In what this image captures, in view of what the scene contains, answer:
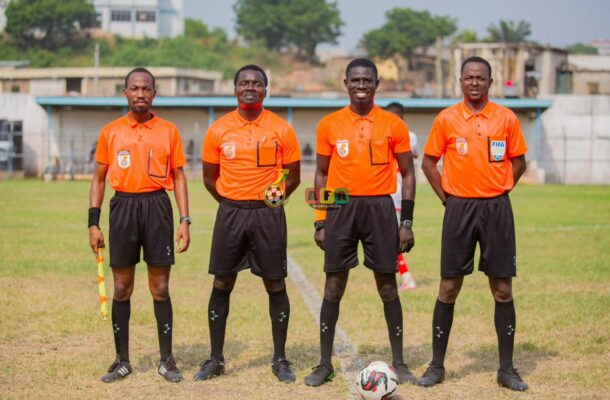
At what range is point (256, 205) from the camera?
8047mm

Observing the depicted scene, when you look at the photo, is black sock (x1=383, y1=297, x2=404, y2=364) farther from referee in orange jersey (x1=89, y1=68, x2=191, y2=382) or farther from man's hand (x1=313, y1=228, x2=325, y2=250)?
referee in orange jersey (x1=89, y1=68, x2=191, y2=382)

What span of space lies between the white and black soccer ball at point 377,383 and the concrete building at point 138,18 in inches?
4299

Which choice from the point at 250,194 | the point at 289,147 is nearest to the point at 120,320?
the point at 250,194

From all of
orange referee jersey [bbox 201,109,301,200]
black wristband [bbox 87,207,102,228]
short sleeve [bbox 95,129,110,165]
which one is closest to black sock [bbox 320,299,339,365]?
orange referee jersey [bbox 201,109,301,200]

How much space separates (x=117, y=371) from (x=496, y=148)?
11.8 feet

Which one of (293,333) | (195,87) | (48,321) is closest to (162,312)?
(293,333)

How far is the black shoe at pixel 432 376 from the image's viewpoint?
7.85 metres

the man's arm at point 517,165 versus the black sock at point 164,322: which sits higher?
the man's arm at point 517,165

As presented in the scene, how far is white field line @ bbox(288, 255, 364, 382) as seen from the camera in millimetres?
8539

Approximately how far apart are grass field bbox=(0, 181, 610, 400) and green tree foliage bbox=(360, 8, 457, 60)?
298ft

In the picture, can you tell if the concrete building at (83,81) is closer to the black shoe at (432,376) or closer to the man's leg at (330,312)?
the man's leg at (330,312)

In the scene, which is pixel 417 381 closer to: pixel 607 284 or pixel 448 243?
pixel 448 243

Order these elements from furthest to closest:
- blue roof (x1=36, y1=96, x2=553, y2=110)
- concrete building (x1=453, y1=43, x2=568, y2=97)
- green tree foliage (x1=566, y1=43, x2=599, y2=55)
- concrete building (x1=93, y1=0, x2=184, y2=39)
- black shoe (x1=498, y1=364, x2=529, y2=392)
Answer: green tree foliage (x1=566, y1=43, x2=599, y2=55) < concrete building (x1=93, y1=0, x2=184, y2=39) < concrete building (x1=453, y1=43, x2=568, y2=97) < blue roof (x1=36, y1=96, x2=553, y2=110) < black shoe (x1=498, y1=364, x2=529, y2=392)

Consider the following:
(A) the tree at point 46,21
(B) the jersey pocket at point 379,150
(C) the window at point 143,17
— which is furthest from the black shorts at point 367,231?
(C) the window at point 143,17
